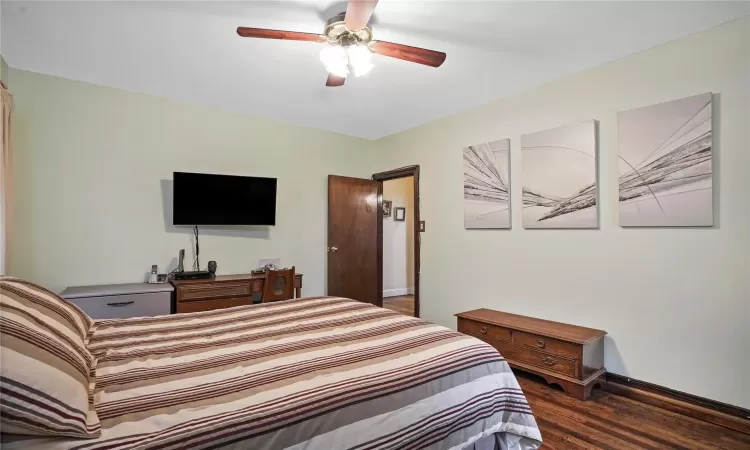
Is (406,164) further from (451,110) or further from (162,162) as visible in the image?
(162,162)

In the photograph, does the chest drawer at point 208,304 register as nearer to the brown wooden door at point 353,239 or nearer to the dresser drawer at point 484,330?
the brown wooden door at point 353,239

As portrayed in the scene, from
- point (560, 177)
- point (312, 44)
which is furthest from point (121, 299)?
point (560, 177)

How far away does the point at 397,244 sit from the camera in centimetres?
696

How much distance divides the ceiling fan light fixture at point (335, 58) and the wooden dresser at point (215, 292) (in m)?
2.31

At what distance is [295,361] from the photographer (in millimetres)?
1383

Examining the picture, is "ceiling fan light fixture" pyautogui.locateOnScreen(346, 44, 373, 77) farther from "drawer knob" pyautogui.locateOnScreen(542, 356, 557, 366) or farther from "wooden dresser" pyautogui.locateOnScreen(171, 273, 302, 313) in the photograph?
"drawer knob" pyautogui.locateOnScreen(542, 356, 557, 366)

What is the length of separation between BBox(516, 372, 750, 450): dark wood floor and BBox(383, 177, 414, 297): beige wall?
427 cm

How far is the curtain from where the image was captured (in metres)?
2.62

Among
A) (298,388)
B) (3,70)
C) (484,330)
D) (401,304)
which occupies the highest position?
(3,70)

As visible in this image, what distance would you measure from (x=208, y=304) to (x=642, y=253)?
3.71m

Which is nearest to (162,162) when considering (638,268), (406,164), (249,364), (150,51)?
(150,51)

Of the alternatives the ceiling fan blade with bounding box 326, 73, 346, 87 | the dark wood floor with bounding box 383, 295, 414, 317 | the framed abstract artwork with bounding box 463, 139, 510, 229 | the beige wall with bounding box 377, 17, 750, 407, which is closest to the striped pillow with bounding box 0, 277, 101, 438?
the ceiling fan blade with bounding box 326, 73, 346, 87

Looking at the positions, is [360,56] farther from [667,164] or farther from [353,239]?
[353,239]

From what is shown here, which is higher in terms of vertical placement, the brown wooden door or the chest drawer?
the brown wooden door
